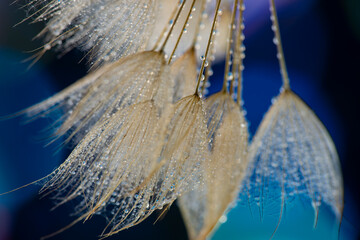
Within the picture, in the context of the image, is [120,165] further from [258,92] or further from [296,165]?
[258,92]

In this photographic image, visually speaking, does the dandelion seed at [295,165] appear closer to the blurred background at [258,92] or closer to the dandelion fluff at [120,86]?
the dandelion fluff at [120,86]

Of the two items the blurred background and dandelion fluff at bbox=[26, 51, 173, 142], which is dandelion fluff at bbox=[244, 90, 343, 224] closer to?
dandelion fluff at bbox=[26, 51, 173, 142]

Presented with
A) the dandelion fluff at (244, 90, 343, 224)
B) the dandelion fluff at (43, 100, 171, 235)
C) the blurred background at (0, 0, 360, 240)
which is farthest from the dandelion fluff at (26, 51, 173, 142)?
the blurred background at (0, 0, 360, 240)

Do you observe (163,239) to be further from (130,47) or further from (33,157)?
(130,47)

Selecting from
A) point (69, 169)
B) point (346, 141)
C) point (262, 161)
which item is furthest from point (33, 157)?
point (346, 141)

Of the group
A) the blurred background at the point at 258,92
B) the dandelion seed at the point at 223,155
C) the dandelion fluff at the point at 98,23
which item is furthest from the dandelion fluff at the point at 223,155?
the blurred background at the point at 258,92
